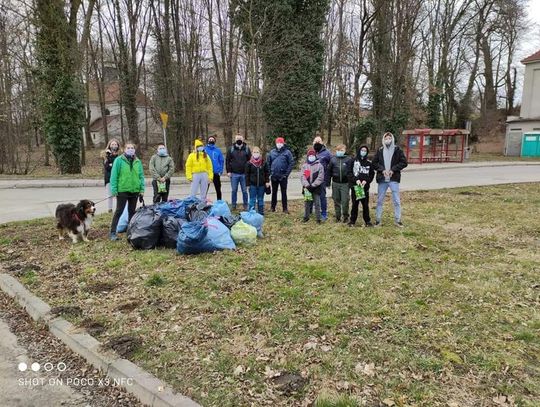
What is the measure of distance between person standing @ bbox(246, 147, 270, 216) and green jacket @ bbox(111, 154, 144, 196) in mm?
2892

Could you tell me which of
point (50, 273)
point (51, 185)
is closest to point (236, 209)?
point (50, 273)

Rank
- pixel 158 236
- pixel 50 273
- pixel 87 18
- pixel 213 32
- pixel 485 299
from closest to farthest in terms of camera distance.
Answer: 1. pixel 485 299
2. pixel 50 273
3. pixel 158 236
4. pixel 87 18
5. pixel 213 32

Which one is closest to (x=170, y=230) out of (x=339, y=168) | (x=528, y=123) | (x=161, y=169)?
(x=161, y=169)

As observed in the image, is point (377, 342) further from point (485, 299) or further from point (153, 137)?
point (153, 137)

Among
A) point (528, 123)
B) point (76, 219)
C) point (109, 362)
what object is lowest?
point (109, 362)

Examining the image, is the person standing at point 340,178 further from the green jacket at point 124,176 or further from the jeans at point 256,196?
the green jacket at point 124,176

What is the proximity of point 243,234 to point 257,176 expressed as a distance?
282 cm

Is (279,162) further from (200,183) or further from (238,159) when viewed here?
(200,183)

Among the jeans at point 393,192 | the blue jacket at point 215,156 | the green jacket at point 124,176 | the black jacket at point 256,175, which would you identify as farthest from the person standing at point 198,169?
the jeans at point 393,192

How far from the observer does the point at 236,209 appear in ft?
37.7

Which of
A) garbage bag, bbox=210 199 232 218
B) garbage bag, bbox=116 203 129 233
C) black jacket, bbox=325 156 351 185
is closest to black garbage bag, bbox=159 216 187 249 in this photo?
→ garbage bag, bbox=210 199 232 218

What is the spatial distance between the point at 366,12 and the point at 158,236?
98.9 ft

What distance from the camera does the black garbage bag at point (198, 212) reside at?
7.85 meters

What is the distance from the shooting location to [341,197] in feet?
32.3
